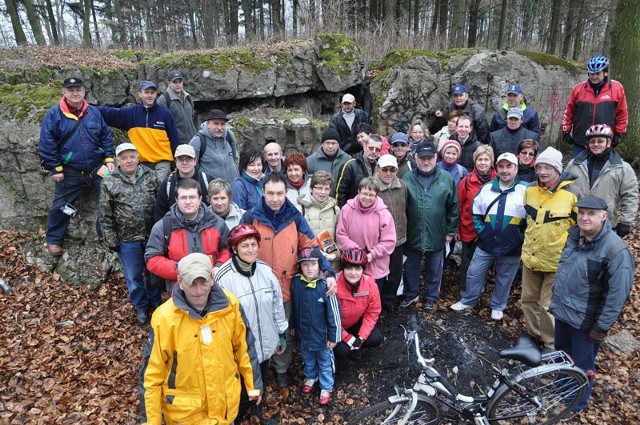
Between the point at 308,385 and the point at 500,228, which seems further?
the point at 500,228

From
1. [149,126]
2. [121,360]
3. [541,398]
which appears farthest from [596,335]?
[149,126]

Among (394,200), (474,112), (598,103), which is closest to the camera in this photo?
(394,200)

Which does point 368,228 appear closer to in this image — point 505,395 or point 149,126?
point 505,395

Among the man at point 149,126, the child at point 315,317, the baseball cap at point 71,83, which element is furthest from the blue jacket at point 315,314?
the baseball cap at point 71,83

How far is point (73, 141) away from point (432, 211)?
16.0 ft

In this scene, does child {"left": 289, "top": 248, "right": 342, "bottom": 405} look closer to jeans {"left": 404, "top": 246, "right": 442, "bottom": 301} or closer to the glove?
jeans {"left": 404, "top": 246, "right": 442, "bottom": 301}

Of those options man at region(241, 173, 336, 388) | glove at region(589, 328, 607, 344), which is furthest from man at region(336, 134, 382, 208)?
glove at region(589, 328, 607, 344)

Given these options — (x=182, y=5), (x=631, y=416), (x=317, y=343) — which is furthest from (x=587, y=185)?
(x=182, y=5)

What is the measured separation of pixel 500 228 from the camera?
512 cm

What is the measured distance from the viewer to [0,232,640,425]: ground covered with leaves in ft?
14.1

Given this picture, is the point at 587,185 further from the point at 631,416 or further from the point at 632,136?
the point at 632,136

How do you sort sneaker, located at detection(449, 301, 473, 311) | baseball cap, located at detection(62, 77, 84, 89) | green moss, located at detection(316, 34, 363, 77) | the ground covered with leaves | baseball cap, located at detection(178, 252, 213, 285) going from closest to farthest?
baseball cap, located at detection(178, 252, 213, 285), the ground covered with leaves, baseball cap, located at detection(62, 77, 84, 89), sneaker, located at detection(449, 301, 473, 311), green moss, located at detection(316, 34, 363, 77)

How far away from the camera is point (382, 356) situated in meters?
4.95

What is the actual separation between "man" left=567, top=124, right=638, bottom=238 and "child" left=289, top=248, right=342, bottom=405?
3.42 metres
